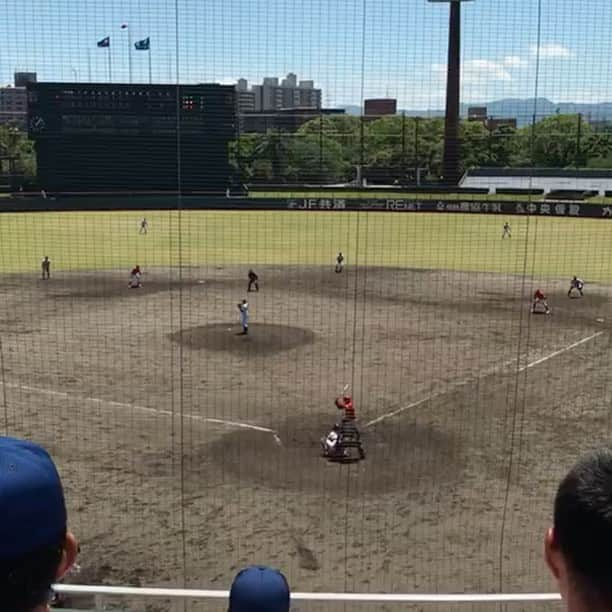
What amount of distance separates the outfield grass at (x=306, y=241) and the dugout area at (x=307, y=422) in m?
3.75

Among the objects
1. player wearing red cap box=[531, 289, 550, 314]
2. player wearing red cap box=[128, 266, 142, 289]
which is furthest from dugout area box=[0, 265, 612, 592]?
player wearing red cap box=[128, 266, 142, 289]

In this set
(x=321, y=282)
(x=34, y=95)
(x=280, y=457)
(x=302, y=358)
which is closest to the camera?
(x=280, y=457)

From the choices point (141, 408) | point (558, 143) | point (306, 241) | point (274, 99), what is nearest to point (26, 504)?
point (141, 408)

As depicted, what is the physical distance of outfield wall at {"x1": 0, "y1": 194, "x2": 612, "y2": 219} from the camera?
84.5 feet

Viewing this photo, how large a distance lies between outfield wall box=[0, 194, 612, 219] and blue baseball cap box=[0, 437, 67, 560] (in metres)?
24.3

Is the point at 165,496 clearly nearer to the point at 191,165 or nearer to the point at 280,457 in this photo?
the point at 280,457

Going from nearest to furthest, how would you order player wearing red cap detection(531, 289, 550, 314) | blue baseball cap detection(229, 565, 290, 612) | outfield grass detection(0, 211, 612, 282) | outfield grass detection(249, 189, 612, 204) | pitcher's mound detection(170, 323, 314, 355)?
1. blue baseball cap detection(229, 565, 290, 612)
2. pitcher's mound detection(170, 323, 314, 355)
3. player wearing red cap detection(531, 289, 550, 314)
4. outfield grass detection(0, 211, 612, 282)
5. outfield grass detection(249, 189, 612, 204)

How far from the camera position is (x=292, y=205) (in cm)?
2739

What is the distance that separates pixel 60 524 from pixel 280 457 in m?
7.00

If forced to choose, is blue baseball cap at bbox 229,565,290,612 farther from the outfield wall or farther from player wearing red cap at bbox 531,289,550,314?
the outfield wall

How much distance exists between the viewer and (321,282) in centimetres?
1766

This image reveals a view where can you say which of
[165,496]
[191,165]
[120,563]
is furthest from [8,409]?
[191,165]

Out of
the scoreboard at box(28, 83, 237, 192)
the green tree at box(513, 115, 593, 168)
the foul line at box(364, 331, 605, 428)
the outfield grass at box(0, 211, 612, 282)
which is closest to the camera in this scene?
the foul line at box(364, 331, 605, 428)

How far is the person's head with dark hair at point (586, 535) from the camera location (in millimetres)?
831
